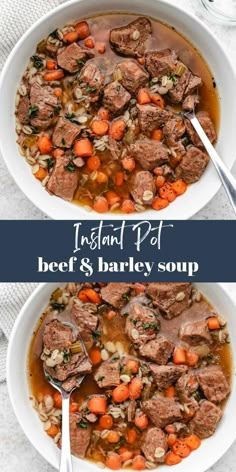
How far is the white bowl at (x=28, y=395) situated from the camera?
424 centimetres

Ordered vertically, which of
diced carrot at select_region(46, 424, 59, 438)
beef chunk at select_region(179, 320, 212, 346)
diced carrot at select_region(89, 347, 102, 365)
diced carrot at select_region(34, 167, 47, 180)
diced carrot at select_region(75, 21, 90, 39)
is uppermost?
diced carrot at select_region(75, 21, 90, 39)

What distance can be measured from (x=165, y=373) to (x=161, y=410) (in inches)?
7.8

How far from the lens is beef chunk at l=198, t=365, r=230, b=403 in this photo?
434 centimetres

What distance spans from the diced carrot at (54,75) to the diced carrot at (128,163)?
572 millimetres

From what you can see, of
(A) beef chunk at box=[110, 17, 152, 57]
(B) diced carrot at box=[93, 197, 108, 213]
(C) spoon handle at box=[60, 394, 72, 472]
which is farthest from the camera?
(B) diced carrot at box=[93, 197, 108, 213]

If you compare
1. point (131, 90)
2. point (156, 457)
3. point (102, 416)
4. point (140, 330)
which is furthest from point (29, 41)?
point (156, 457)

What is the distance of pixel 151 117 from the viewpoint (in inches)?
170

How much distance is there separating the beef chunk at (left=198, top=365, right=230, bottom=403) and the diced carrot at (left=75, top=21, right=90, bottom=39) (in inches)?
76.4

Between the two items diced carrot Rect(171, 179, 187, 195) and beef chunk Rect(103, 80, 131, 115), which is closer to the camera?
beef chunk Rect(103, 80, 131, 115)

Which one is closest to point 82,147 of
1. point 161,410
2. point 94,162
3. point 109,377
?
point 94,162

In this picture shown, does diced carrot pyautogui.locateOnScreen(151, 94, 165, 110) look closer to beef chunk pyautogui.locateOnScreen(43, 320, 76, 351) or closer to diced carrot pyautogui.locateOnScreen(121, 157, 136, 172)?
diced carrot pyautogui.locateOnScreen(121, 157, 136, 172)

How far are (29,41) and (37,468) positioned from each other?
2.36 m

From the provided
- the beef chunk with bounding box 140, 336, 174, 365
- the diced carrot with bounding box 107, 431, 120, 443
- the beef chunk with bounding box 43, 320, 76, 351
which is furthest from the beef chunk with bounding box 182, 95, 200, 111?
the diced carrot with bounding box 107, 431, 120, 443

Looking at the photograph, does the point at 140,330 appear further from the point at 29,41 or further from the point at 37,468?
the point at 29,41
